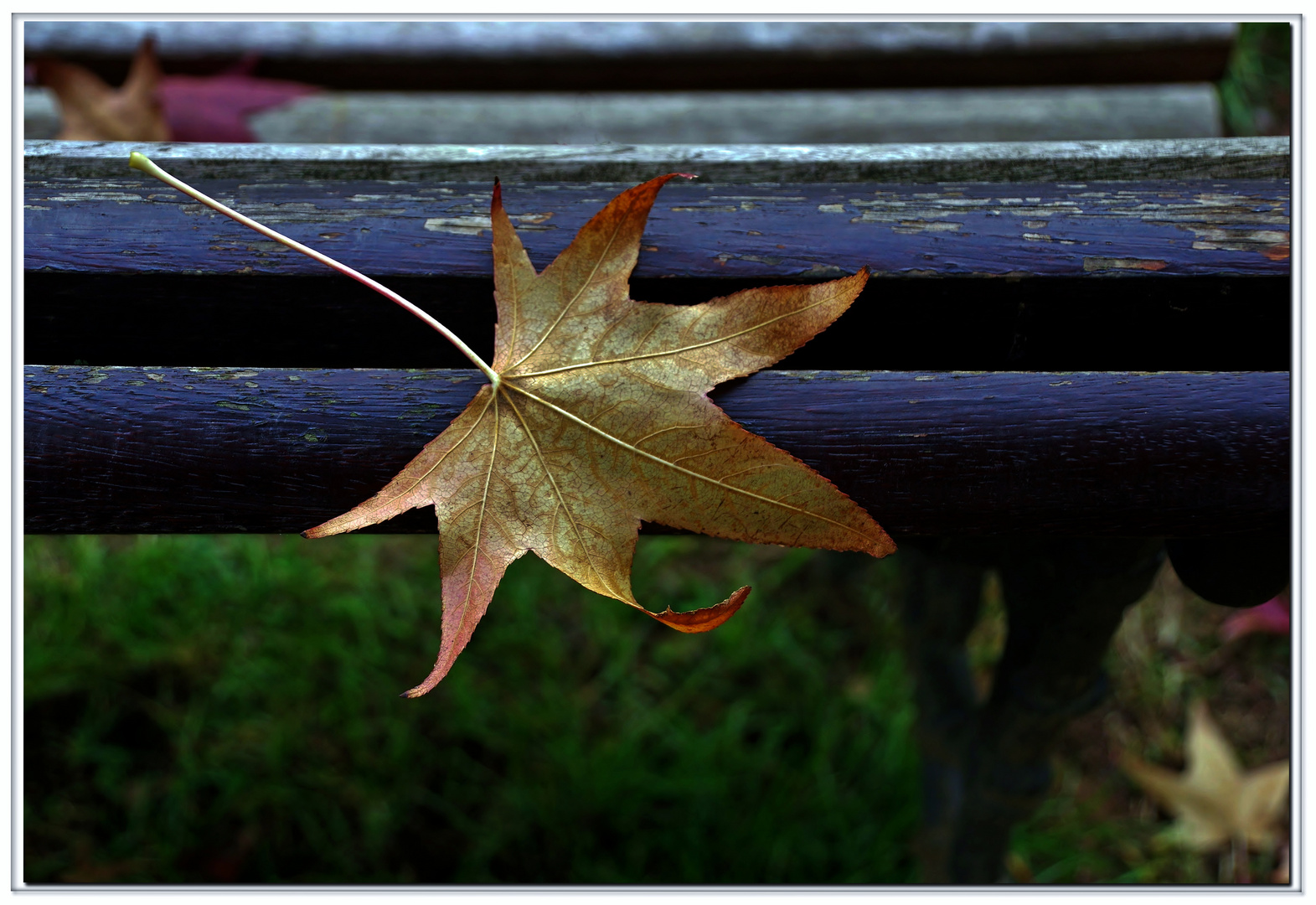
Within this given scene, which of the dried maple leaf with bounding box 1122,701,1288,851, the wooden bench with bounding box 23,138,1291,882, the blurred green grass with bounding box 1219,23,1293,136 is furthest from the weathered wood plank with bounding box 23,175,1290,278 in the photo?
the blurred green grass with bounding box 1219,23,1293,136

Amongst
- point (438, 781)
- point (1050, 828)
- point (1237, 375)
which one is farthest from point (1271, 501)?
point (438, 781)

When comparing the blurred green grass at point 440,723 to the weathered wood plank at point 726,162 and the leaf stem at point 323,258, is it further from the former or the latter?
the leaf stem at point 323,258

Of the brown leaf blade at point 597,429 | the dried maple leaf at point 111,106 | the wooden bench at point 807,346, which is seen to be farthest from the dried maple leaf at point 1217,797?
the dried maple leaf at point 111,106

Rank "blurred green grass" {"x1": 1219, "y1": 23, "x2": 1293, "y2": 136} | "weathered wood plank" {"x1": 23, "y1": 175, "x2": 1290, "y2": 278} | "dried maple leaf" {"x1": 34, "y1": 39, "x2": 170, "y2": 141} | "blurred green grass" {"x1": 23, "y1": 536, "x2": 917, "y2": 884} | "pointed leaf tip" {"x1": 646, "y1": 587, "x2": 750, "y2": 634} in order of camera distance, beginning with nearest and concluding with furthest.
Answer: "pointed leaf tip" {"x1": 646, "y1": 587, "x2": 750, "y2": 634} → "weathered wood plank" {"x1": 23, "y1": 175, "x2": 1290, "y2": 278} → "dried maple leaf" {"x1": 34, "y1": 39, "x2": 170, "y2": 141} → "blurred green grass" {"x1": 23, "y1": 536, "x2": 917, "y2": 884} → "blurred green grass" {"x1": 1219, "y1": 23, "x2": 1293, "y2": 136}

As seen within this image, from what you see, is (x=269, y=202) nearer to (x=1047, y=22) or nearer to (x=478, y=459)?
(x=478, y=459)

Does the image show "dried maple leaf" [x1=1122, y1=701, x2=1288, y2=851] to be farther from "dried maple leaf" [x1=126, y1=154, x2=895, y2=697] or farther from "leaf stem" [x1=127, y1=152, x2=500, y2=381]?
"leaf stem" [x1=127, y1=152, x2=500, y2=381]

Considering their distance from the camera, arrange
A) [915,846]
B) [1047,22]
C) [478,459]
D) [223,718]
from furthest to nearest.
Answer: [223,718], [915,846], [1047,22], [478,459]
